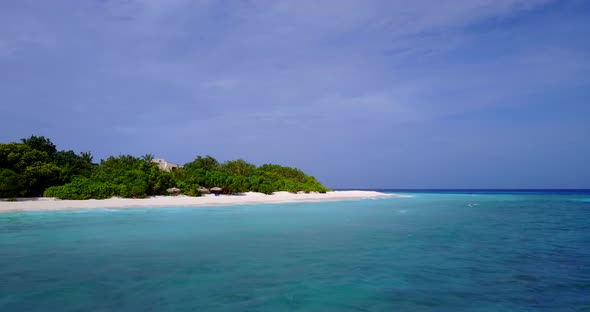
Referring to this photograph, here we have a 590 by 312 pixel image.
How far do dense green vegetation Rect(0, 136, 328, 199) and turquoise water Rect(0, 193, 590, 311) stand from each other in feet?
61.6

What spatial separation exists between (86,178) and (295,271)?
31.7 meters

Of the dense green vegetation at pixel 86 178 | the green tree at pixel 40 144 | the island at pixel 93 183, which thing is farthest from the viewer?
the green tree at pixel 40 144

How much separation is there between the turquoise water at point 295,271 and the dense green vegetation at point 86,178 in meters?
18.8

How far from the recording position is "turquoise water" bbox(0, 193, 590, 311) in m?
6.39

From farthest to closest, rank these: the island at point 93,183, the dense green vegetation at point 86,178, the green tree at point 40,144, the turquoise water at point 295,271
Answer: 1. the green tree at point 40,144
2. the dense green vegetation at point 86,178
3. the island at point 93,183
4. the turquoise water at point 295,271

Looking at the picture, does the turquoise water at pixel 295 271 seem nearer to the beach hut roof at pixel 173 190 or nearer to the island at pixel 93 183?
the island at pixel 93 183

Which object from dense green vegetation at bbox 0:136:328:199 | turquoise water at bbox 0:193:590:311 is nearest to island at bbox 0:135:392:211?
dense green vegetation at bbox 0:136:328:199

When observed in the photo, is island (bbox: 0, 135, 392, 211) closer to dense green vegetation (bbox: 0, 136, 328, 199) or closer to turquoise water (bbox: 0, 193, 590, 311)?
dense green vegetation (bbox: 0, 136, 328, 199)

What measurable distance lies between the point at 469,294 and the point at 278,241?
7.42 metres

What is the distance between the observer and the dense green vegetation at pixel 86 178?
3095 cm

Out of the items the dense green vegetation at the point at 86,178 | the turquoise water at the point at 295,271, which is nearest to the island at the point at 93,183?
the dense green vegetation at the point at 86,178

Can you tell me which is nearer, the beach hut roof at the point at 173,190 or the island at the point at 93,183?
the island at the point at 93,183

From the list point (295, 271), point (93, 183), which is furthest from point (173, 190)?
point (295, 271)

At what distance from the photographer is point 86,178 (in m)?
34.1
